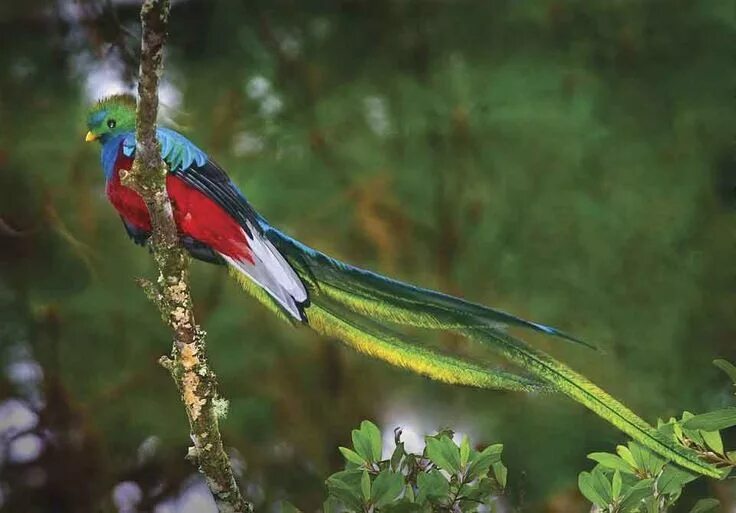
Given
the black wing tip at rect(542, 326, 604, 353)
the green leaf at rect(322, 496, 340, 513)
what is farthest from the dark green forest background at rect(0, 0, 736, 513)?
the green leaf at rect(322, 496, 340, 513)

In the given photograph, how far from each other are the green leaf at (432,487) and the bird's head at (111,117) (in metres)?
0.67

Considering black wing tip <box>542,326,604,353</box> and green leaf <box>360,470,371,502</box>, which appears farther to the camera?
black wing tip <box>542,326,604,353</box>

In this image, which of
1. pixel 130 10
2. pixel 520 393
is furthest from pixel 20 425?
pixel 520 393

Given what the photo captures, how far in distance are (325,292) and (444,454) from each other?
0.34 meters

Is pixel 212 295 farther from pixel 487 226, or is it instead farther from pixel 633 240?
pixel 633 240

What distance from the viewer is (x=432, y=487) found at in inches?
36.2

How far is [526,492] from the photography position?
1.21 metres

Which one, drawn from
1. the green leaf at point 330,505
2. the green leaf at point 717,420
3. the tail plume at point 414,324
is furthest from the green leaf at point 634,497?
the green leaf at point 330,505

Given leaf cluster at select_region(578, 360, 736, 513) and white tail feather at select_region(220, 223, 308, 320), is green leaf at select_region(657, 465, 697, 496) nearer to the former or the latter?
leaf cluster at select_region(578, 360, 736, 513)

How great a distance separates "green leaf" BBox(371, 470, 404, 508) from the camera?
2.96ft

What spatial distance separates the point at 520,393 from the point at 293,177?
1.62 feet

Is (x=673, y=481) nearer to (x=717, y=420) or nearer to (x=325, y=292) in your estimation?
(x=717, y=420)

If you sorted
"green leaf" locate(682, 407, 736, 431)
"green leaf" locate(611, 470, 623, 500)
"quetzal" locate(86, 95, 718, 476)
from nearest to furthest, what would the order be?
"green leaf" locate(682, 407, 736, 431) < "green leaf" locate(611, 470, 623, 500) < "quetzal" locate(86, 95, 718, 476)

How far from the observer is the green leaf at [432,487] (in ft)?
3.01
